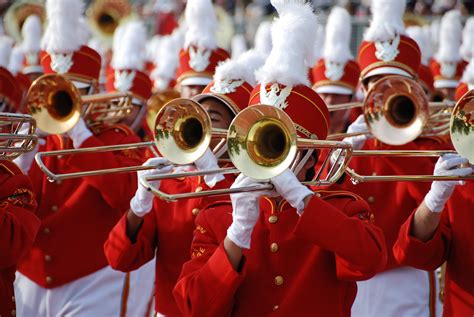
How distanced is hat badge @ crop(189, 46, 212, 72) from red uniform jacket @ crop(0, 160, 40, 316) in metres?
2.20

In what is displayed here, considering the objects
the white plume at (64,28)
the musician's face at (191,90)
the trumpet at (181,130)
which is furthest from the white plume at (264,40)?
the trumpet at (181,130)

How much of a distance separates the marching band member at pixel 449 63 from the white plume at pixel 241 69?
3.74 meters

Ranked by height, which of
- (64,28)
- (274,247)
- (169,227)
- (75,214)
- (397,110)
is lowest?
(75,214)

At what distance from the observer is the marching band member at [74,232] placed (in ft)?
20.1

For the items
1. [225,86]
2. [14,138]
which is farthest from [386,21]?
[14,138]

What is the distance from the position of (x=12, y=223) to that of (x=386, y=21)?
289cm

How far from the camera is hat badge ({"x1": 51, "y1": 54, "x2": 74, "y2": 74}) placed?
22.0 feet

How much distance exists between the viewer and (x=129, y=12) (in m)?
14.2

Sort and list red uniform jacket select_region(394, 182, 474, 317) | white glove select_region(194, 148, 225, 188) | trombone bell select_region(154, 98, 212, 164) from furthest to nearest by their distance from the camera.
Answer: white glove select_region(194, 148, 225, 188), red uniform jacket select_region(394, 182, 474, 317), trombone bell select_region(154, 98, 212, 164)

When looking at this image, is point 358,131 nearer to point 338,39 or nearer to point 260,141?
point 260,141

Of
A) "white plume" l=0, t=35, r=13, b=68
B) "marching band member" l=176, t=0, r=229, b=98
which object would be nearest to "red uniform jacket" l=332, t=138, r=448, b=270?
"marching band member" l=176, t=0, r=229, b=98

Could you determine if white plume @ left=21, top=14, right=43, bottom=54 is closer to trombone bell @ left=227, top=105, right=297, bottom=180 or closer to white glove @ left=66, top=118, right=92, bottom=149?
white glove @ left=66, top=118, right=92, bottom=149

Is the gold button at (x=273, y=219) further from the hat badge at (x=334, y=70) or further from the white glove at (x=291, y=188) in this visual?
the hat badge at (x=334, y=70)

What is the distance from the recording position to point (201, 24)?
712 cm
